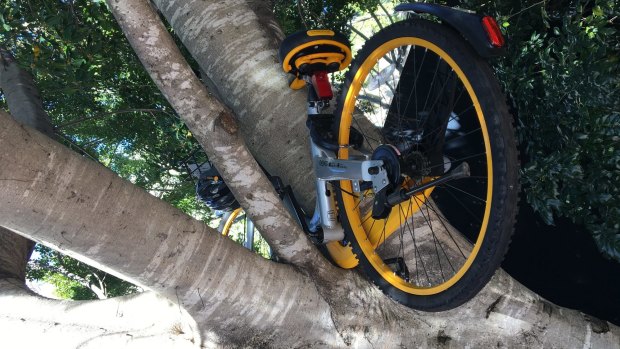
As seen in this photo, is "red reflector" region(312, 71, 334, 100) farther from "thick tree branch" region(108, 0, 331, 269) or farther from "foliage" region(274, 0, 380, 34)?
"foliage" region(274, 0, 380, 34)

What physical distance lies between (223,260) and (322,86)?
735 millimetres

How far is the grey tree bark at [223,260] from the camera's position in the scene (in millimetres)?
1532

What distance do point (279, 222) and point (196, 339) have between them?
48 centimetres

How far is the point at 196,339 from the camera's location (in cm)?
196

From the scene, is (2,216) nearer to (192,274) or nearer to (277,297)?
(192,274)

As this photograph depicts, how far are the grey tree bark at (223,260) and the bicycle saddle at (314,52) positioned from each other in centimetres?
24

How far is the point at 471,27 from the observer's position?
160 centimetres

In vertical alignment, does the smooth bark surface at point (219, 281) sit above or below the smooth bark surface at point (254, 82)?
below

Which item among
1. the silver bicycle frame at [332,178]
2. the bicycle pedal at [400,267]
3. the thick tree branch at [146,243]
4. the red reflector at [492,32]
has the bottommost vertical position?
the thick tree branch at [146,243]

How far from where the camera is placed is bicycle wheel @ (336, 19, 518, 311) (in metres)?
1.56

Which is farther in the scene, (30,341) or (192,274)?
(30,341)

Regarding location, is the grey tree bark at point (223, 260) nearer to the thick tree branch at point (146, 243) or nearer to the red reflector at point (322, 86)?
the thick tree branch at point (146, 243)

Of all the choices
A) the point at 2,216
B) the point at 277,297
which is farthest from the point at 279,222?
the point at 2,216

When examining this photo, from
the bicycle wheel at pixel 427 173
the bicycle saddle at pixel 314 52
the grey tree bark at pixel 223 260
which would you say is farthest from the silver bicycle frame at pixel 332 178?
the bicycle saddle at pixel 314 52
